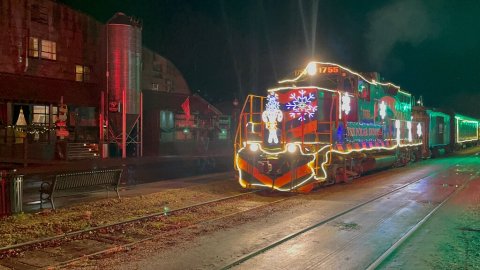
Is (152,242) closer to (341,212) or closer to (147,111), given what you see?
(341,212)

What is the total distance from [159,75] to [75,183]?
87.3ft

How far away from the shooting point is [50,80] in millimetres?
27516

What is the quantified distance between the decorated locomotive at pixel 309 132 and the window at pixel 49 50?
17.5 meters

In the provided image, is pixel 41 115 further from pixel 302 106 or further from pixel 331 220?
pixel 331 220

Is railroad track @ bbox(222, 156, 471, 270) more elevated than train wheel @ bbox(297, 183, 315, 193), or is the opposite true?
train wheel @ bbox(297, 183, 315, 193)

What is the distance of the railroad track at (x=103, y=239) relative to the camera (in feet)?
23.2

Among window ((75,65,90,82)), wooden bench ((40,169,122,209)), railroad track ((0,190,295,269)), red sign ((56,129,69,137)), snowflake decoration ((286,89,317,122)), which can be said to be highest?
window ((75,65,90,82))

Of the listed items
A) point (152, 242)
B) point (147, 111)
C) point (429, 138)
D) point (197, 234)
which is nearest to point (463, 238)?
point (197, 234)

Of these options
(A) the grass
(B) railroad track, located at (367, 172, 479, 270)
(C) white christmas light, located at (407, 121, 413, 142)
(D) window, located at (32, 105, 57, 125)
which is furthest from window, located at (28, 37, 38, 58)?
(B) railroad track, located at (367, 172, 479, 270)

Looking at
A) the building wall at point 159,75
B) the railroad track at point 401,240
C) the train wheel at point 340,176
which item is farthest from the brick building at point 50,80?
the railroad track at point 401,240

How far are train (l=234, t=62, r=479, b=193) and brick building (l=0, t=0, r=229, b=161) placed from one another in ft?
49.1

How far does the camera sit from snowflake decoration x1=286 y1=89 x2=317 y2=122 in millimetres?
14406

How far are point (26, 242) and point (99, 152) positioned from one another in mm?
20810

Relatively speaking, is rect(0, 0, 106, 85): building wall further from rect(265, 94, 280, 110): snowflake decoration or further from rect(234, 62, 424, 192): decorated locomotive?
rect(265, 94, 280, 110): snowflake decoration
